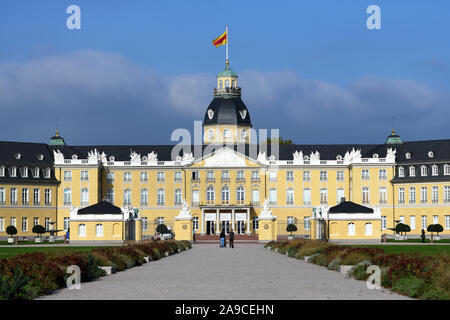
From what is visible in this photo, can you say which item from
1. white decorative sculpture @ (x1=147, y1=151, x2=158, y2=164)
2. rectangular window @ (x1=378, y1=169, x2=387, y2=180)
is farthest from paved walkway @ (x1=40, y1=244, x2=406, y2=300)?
white decorative sculpture @ (x1=147, y1=151, x2=158, y2=164)

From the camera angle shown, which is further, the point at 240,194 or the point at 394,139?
the point at 394,139

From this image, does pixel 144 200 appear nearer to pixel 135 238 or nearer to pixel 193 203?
pixel 193 203

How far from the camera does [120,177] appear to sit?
104m

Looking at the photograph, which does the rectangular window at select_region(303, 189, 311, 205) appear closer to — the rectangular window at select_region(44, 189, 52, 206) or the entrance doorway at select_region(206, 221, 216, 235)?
the entrance doorway at select_region(206, 221, 216, 235)

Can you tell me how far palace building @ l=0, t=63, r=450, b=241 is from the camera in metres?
97.9

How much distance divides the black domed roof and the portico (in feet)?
41.1

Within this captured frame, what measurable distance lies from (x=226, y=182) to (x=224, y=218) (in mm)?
4539

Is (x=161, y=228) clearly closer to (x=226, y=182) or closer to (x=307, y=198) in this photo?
(x=226, y=182)

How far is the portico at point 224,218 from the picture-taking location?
10231 cm

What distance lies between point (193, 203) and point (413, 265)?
80738 mm

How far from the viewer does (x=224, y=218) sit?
103000 mm

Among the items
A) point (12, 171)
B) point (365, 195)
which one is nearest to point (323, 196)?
point (365, 195)
